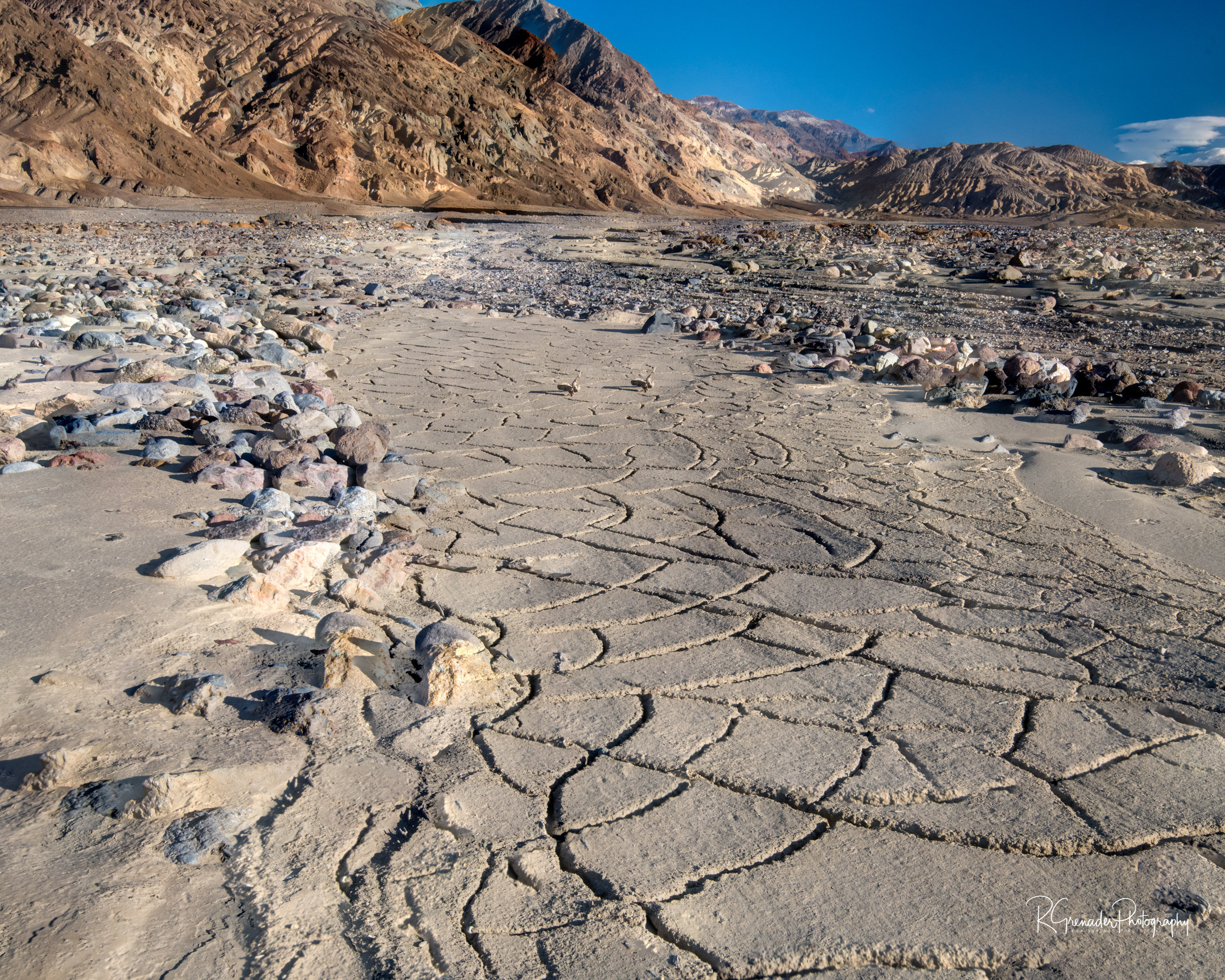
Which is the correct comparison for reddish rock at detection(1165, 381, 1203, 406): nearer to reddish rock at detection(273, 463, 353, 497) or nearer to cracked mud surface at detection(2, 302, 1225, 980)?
cracked mud surface at detection(2, 302, 1225, 980)

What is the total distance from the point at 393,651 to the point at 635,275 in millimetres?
9705

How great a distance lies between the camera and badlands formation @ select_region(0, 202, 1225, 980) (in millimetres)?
1212

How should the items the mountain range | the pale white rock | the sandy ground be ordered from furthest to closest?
the mountain range → the sandy ground → the pale white rock

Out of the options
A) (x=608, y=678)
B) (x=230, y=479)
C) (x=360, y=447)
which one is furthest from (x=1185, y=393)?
(x=230, y=479)

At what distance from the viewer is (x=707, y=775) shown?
1.55 meters

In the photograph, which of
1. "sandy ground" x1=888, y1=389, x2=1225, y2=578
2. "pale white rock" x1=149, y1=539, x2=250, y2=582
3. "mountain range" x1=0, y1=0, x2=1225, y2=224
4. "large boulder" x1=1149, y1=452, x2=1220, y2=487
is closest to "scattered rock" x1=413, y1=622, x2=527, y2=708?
"pale white rock" x1=149, y1=539, x2=250, y2=582

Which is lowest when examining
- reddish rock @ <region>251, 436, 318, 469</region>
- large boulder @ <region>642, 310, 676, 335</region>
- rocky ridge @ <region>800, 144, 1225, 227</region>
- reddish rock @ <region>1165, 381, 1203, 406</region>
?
reddish rock @ <region>251, 436, 318, 469</region>

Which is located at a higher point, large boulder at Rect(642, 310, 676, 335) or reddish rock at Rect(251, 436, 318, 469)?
large boulder at Rect(642, 310, 676, 335)

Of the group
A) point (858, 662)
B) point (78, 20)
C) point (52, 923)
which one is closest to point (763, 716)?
point (858, 662)

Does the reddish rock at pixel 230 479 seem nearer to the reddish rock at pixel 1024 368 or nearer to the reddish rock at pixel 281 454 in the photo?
the reddish rock at pixel 281 454

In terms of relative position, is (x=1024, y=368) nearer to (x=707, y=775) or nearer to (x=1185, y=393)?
(x=1185, y=393)

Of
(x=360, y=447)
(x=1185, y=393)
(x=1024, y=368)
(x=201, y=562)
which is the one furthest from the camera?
(x=1024, y=368)

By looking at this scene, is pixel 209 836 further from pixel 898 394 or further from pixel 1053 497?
pixel 898 394

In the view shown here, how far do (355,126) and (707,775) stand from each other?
36003 mm
